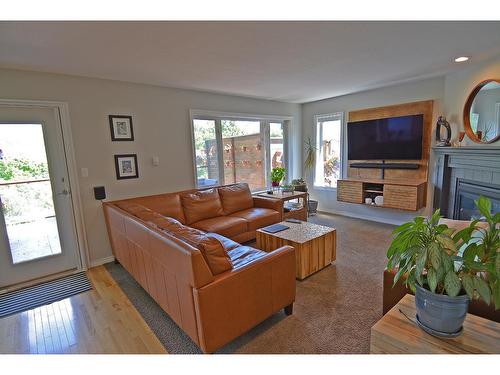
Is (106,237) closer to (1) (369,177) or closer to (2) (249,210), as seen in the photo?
(2) (249,210)

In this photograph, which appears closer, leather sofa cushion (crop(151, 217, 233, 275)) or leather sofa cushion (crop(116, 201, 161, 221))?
leather sofa cushion (crop(151, 217, 233, 275))

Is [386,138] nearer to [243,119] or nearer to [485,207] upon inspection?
[243,119]

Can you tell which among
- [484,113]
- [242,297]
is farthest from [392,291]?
[484,113]

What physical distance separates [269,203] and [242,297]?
239 centimetres

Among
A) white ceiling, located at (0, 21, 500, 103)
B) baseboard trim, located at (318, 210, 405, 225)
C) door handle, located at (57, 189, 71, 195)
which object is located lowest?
baseboard trim, located at (318, 210, 405, 225)

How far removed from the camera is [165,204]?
11.2ft

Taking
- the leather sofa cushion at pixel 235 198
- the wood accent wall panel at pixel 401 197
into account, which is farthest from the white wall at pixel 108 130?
the wood accent wall panel at pixel 401 197

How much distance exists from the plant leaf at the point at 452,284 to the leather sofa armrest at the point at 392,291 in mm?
695

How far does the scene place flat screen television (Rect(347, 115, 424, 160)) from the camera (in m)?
3.97

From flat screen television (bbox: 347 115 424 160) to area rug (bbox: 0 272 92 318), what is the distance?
4.57 m

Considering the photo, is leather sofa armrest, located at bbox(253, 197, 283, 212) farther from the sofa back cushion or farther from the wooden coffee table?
the sofa back cushion

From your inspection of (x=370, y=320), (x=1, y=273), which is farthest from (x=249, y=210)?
(x=1, y=273)

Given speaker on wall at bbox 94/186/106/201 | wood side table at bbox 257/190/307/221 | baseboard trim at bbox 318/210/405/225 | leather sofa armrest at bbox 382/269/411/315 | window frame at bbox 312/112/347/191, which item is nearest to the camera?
leather sofa armrest at bbox 382/269/411/315

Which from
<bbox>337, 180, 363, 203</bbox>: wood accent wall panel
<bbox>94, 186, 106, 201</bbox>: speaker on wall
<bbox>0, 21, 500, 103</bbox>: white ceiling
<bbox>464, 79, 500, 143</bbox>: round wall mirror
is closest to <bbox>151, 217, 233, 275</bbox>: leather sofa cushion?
<bbox>0, 21, 500, 103</bbox>: white ceiling
